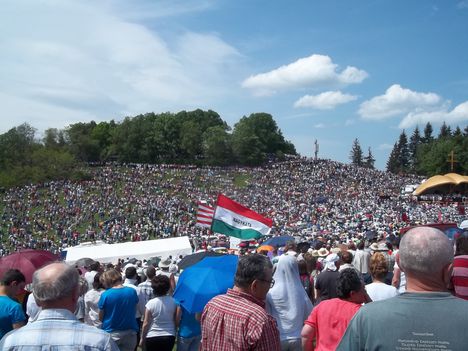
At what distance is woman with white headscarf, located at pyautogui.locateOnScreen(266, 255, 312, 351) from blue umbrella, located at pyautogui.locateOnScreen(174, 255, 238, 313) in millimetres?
611

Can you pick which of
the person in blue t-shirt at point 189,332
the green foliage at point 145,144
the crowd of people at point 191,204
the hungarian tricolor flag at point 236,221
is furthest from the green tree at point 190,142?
the person in blue t-shirt at point 189,332

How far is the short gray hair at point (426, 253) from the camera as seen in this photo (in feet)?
7.50

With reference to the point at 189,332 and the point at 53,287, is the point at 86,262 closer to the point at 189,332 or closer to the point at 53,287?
the point at 189,332

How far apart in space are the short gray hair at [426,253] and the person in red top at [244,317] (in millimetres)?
1031

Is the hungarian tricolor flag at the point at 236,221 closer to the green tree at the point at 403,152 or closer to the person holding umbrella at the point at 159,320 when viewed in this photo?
the person holding umbrella at the point at 159,320

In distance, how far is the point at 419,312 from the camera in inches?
86.0

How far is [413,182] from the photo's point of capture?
66938 millimetres

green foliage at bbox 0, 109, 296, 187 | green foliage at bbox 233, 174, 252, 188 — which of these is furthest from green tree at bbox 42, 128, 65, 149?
green foliage at bbox 233, 174, 252, 188

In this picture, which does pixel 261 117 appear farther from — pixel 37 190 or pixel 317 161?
pixel 37 190

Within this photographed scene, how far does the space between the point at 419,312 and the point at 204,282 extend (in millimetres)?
3344

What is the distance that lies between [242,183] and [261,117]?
45.7 metres

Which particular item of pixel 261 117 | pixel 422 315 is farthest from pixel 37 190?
pixel 261 117

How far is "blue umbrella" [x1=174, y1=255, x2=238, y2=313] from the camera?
524 cm

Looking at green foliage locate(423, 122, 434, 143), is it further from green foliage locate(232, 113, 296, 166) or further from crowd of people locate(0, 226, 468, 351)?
crowd of people locate(0, 226, 468, 351)
